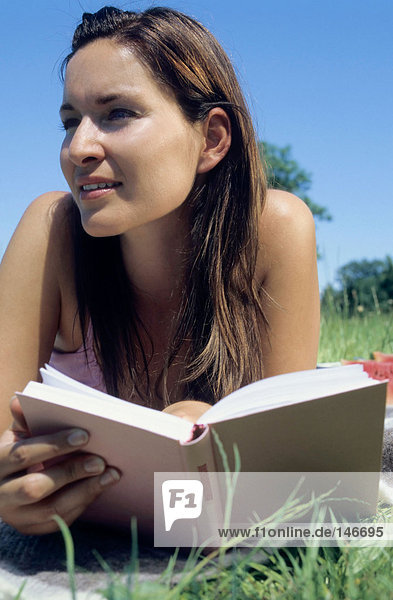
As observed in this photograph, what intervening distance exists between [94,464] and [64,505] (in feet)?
0.36

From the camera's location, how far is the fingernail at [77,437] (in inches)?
41.8

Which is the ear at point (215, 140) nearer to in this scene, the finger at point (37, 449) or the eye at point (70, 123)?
the eye at point (70, 123)

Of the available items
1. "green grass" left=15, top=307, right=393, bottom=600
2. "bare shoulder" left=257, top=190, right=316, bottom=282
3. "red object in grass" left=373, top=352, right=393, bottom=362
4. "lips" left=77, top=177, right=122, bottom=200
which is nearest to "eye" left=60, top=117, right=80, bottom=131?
"lips" left=77, top=177, right=122, bottom=200

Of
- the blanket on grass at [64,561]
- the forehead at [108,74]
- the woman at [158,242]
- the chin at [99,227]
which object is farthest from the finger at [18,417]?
the forehead at [108,74]

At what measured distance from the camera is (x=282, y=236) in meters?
2.06

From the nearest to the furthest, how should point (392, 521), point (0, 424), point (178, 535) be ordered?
point (178, 535)
point (392, 521)
point (0, 424)

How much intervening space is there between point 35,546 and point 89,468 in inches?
10.2

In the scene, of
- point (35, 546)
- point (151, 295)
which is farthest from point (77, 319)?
point (35, 546)

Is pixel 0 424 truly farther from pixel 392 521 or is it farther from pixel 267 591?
pixel 392 521

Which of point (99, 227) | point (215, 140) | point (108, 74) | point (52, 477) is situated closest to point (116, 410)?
point (52, 477)

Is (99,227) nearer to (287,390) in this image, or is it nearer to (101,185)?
(101,185)

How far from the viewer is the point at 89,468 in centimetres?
111

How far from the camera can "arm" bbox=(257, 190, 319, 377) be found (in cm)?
205

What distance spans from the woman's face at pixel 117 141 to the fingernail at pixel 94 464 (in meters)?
0.82
